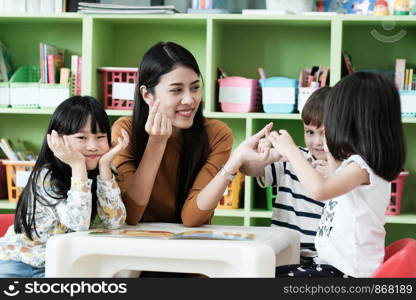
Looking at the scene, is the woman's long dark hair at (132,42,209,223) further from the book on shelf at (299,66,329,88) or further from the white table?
the book on shelf at (299,66,329,88)

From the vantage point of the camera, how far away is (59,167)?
1.72 metres

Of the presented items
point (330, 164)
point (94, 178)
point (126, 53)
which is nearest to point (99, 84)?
point (126, 53)

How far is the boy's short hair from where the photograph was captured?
2.02m

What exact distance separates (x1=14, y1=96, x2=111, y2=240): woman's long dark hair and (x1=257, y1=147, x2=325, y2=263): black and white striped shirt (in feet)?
1.86

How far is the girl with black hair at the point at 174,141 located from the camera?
189 cm

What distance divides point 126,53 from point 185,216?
1677mm

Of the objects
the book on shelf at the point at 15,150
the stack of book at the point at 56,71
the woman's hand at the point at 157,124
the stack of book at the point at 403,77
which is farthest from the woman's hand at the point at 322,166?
the book on shelf at the point at 15,150

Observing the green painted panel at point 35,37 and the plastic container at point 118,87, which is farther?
the green painted panel at point 35,37

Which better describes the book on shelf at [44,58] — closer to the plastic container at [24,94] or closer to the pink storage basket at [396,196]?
the plastic container at [24,94]

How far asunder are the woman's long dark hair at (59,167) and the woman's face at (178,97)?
0.20 metres

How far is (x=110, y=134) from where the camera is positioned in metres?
1.79

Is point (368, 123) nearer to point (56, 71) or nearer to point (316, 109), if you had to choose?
point (316, 109)

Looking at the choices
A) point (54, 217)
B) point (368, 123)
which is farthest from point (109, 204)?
point (368, 123)

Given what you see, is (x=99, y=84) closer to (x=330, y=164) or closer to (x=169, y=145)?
(x=169, y=145)
